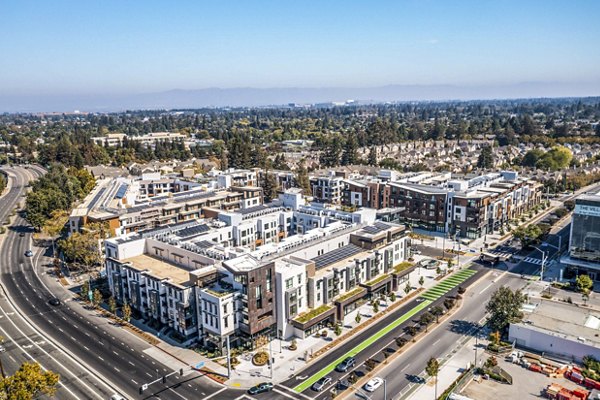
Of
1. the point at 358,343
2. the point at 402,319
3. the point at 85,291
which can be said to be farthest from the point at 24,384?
the point at 402,319

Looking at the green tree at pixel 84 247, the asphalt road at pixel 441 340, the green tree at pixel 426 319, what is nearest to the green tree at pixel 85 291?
the green tree at pixel 84 247

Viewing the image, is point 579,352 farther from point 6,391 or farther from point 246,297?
point 6,391

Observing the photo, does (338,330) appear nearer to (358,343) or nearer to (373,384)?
(358,343)

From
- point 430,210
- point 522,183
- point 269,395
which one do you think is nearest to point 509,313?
point 269,395

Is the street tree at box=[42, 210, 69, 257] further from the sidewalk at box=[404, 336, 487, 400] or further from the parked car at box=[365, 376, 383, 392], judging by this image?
the sidewalk at box=[404, 336, 487, 400]

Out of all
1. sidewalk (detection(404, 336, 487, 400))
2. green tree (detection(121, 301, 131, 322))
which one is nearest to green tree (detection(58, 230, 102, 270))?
green tree (detection(121, 301, 131, 322))
